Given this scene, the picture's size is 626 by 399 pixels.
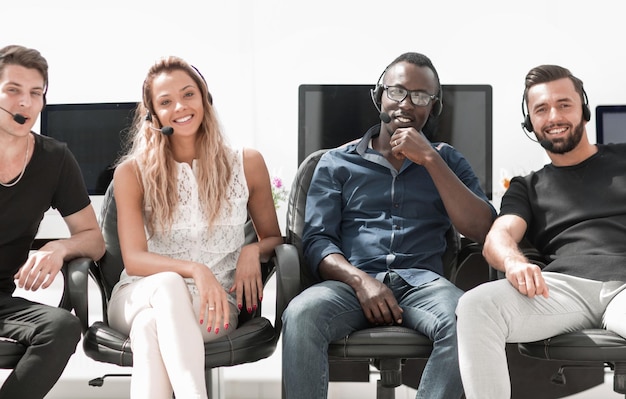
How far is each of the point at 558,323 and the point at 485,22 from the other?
271 centimetres

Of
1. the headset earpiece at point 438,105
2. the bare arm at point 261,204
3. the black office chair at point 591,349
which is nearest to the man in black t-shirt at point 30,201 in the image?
the bare arm at point 261,204

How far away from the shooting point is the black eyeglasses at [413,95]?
256cm

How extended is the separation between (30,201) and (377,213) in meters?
1.07

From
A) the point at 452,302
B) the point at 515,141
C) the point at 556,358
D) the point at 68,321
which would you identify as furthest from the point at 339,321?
the point at 515,141

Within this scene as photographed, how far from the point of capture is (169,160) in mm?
2494

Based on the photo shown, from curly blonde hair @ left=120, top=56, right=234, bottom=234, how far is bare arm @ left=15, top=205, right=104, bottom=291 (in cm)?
18

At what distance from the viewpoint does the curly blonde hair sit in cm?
242

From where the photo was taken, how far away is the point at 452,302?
2.21 metres

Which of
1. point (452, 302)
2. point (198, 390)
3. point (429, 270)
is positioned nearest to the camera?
point (198, 390)

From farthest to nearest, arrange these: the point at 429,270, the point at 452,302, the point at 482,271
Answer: the point at 482,271 < the point at 429,270 < the point at 452,302

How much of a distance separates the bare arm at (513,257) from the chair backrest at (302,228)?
0.63ft

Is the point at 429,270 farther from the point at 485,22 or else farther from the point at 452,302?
the point at 485,22

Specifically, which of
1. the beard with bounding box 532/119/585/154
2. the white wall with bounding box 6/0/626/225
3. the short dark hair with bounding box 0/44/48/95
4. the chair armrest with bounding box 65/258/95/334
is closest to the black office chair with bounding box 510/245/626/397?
the beard with bounding box 532/119/585/154

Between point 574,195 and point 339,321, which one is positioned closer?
point 339,321
